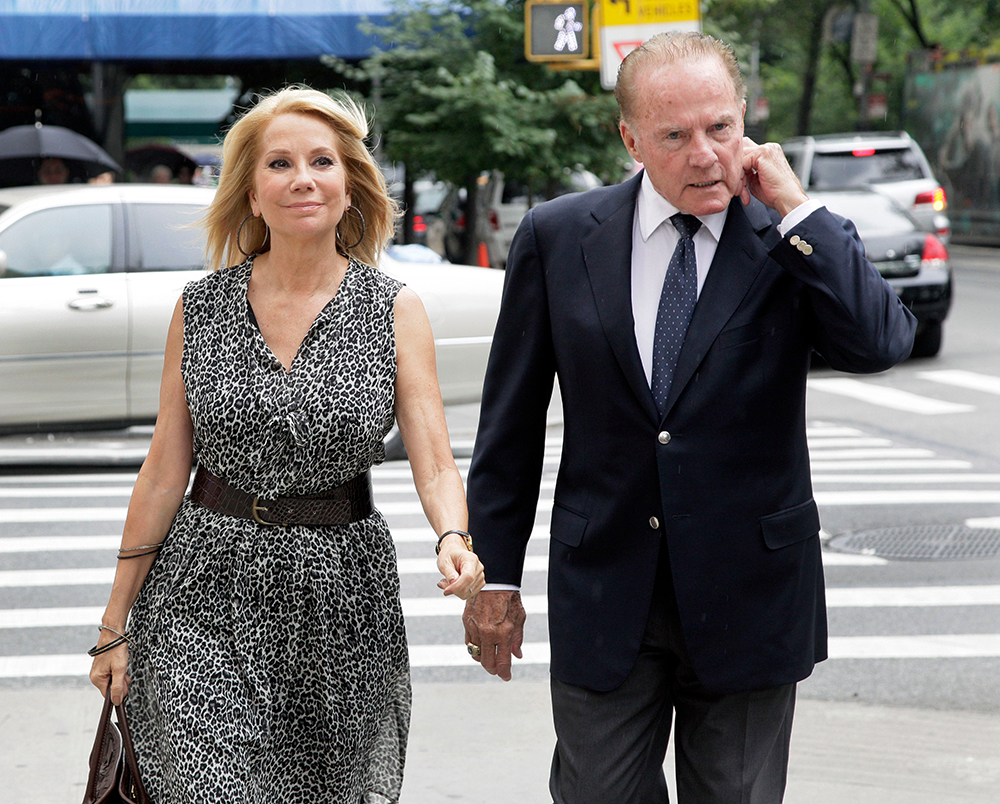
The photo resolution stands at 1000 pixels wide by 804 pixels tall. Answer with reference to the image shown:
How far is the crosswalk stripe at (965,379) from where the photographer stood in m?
13.4

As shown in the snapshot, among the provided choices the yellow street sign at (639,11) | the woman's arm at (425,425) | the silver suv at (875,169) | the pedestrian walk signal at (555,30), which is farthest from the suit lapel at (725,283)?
the silver suv at (875,169)

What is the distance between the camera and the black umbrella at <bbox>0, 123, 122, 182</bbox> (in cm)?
1667

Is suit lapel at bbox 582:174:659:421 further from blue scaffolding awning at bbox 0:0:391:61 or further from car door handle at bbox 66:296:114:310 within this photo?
blue scaffolding awning at bbox 0:0:391:61


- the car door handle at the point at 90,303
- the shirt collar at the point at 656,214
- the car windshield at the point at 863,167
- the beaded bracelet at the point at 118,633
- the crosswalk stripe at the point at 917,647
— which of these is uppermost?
the shirt collar at the point at 656,214

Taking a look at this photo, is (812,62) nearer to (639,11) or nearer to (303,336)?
(639,11)

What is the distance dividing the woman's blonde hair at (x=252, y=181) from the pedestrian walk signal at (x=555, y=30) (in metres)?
10.4

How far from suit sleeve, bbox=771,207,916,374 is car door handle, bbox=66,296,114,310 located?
23.5 feet

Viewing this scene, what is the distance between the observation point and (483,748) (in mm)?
4828

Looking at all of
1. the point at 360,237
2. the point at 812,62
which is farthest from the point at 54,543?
the point at 812,62

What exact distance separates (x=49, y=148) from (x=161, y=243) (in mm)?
7935

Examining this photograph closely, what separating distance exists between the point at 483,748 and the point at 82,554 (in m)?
3.43

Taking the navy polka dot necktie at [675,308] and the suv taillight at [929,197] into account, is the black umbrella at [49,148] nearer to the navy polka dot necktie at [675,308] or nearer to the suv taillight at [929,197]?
the suv taillight at [929,197]

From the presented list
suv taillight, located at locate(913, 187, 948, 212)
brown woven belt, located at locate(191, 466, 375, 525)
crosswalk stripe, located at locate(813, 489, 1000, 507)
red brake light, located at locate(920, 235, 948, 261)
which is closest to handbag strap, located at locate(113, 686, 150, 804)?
brown woven belt, located at locate(191, 466, 375, 525)

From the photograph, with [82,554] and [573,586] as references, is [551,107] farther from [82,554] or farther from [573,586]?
[573,586]
